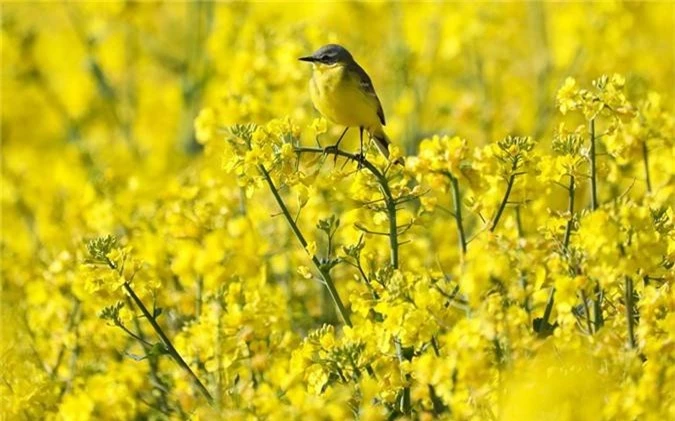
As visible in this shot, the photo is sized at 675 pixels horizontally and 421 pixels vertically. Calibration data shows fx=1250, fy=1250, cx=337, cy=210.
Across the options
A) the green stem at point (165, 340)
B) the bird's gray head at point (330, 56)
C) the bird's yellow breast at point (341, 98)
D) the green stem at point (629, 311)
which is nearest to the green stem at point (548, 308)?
the green stem at point (629, 311)

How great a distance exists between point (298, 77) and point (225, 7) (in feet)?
8.29

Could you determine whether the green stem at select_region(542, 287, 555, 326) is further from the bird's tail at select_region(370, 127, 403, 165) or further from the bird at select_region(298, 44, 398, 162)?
the bird's tail at select_region(370, 127, 403, 165)

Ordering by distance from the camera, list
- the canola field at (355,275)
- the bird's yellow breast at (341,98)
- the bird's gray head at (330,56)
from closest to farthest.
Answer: the canola field at (355,275) < the bird's yellow breast at (341,98) < the bird's gray head at (330,56)

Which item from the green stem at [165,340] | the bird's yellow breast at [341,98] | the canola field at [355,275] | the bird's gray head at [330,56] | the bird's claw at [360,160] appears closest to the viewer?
the canola field at [355,275]

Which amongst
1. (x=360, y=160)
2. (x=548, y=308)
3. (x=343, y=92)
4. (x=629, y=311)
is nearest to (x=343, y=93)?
(x=343, y=92)

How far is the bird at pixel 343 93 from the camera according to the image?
4.02 metres

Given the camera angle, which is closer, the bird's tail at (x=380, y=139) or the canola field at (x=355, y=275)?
the canola field at (x=355, y=275)

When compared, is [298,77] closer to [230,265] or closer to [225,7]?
[230,265]

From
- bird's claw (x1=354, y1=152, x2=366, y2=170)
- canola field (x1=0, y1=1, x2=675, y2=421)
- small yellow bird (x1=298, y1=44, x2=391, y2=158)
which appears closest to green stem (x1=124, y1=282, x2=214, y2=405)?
canola field (x1=0, y1=1, x2=675, y2=421)

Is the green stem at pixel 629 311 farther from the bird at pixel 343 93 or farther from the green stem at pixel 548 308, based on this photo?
the bird at pixel 343 93

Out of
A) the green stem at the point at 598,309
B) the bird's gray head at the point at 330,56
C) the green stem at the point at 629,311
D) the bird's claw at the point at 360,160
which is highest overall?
the bird's gray head at the point at 330,56

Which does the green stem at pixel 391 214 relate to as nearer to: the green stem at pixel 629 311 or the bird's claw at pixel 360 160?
the bird's claw at pixel 360 160

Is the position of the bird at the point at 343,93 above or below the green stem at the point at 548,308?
above

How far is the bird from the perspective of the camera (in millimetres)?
4023
